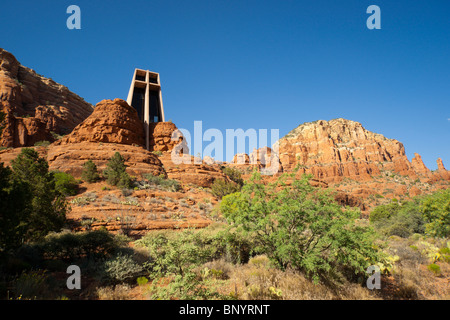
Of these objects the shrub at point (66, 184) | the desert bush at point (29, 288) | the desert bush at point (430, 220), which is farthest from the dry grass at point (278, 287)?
the shrub at point (66, 184)

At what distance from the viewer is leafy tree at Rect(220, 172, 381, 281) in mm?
6773

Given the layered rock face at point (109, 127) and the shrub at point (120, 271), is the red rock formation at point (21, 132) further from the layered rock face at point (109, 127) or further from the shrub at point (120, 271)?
the shrub at point (120, 271)

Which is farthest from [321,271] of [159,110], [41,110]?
[41,110]

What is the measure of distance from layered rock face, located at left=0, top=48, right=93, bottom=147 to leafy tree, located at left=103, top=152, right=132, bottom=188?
22.2m

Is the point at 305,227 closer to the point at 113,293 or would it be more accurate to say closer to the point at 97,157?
the point at 113,293

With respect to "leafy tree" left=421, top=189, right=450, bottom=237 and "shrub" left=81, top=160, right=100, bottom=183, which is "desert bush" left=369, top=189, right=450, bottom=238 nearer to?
"leafy tree" left=421, top=189, right=450, bottom=237

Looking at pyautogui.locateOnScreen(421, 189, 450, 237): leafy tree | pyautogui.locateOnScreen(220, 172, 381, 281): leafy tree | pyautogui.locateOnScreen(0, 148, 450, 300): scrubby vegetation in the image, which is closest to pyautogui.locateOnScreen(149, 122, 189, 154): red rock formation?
pyautogui.locateOnScreen(0, 148, 450, 300): scrubby vegetation

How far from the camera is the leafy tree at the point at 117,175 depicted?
80.2ft

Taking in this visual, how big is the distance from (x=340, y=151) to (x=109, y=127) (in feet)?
358

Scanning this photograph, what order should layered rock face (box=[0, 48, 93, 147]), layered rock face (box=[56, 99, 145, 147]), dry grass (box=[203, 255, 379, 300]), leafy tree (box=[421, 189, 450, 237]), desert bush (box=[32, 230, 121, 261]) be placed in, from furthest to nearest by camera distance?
layered rock face (box=[0, 48, 93, 147]), layered rock face (box=[56, 99, 145, 147]), leafy tree (box=[421, 189, 450, 237]), desert bush (box=[32, 230, 121, 261]), dry grass (box=[203, 255, 379, 300])

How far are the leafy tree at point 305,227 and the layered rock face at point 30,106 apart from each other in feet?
144

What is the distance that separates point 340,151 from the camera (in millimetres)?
110312
